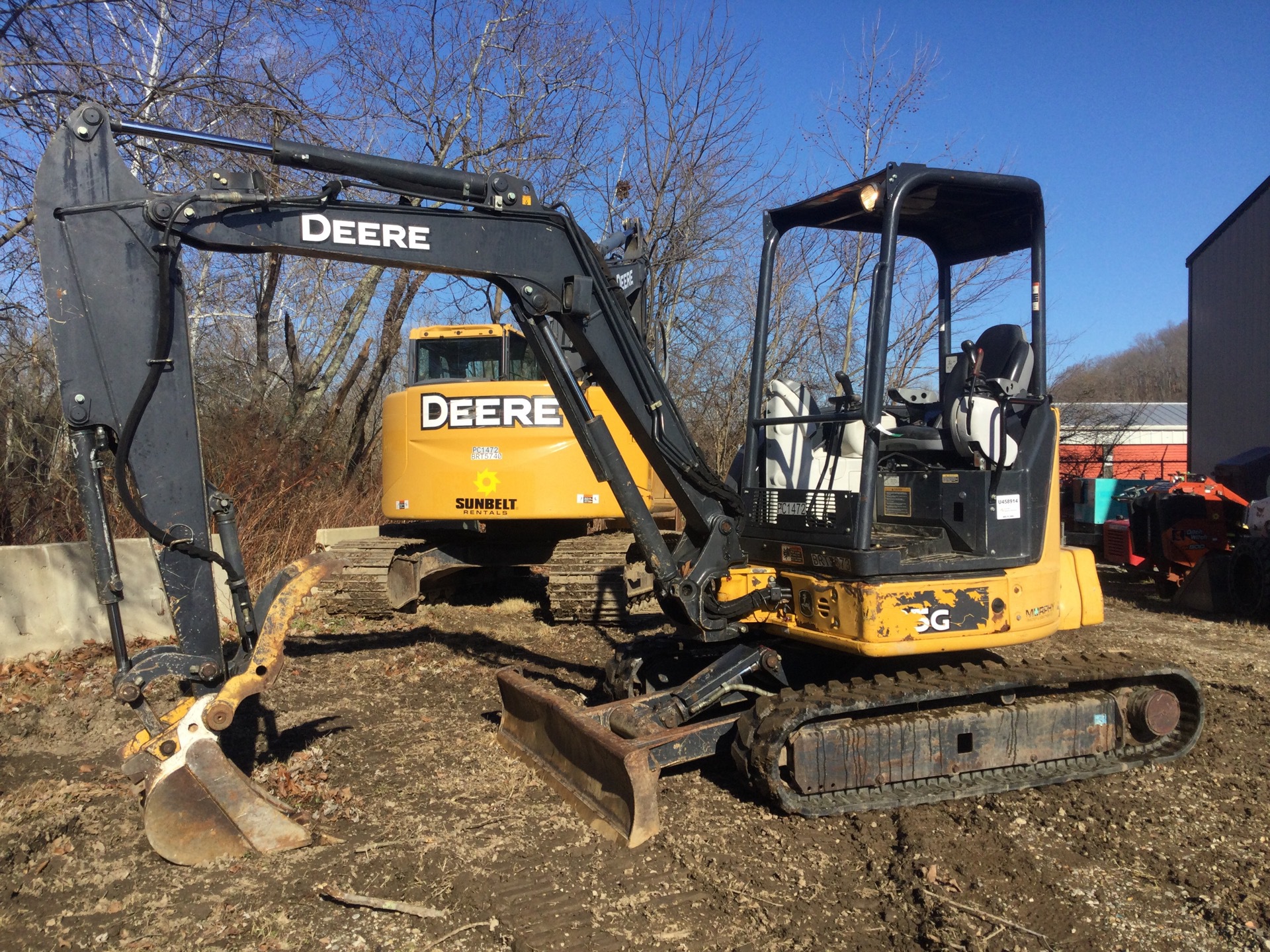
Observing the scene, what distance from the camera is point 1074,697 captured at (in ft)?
16.8

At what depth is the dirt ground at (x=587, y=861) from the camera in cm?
353

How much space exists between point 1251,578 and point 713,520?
Result: 7.51m

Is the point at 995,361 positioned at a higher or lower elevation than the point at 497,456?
higher

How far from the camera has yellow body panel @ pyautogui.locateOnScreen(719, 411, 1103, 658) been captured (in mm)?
4605

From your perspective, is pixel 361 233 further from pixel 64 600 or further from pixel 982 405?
pixel 64 600

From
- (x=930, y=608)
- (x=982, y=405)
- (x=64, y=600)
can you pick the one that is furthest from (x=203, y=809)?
(x=64, y=600)

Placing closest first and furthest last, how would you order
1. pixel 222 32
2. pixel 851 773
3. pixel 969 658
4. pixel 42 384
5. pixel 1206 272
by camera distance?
1. pixel 851 773
2. pixel 969 658
3. pixel 222 32
4. pixel 42 384
5. pixel 1206 272

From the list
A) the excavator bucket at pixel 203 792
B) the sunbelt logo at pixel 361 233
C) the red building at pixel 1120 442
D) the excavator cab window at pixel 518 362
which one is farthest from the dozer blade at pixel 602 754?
the red building at pixel 1120 442

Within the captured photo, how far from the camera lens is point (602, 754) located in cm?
455

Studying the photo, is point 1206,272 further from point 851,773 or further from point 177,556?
point 177,556

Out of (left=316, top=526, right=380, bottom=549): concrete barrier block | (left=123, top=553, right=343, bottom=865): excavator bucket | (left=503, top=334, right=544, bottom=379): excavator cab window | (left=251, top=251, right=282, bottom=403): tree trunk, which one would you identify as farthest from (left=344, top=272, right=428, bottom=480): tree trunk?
(left=123, top=553, right=343, bottom=865): excavator bucket

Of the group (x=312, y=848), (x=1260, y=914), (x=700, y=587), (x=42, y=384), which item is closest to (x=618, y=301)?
(x=700, y=587)

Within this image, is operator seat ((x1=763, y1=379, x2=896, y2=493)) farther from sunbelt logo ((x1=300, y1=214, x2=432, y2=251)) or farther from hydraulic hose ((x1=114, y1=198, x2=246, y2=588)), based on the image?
hydraulic hose ((x1=114, y1=198, x2=246, y2=588))

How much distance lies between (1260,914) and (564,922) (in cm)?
255
